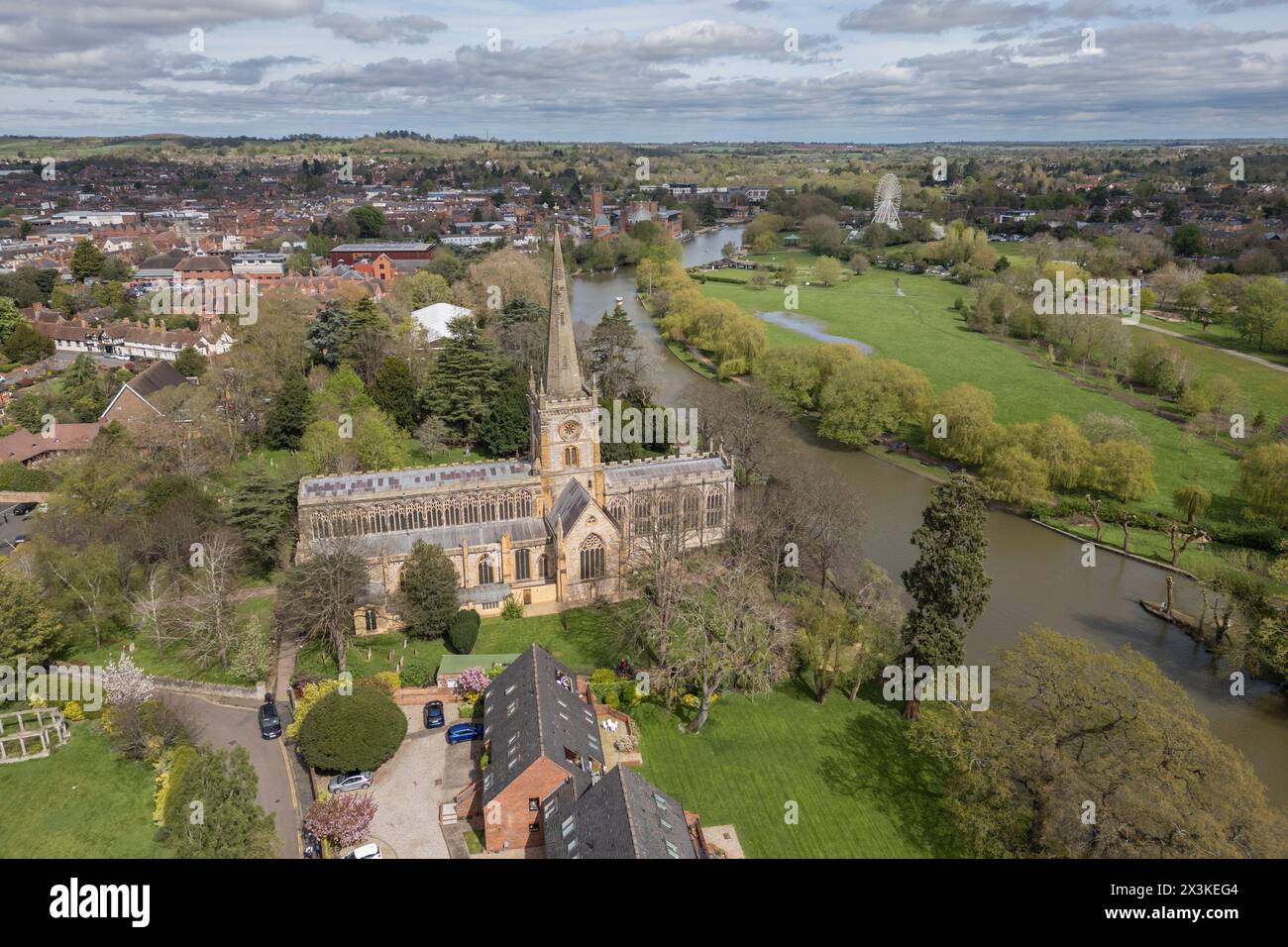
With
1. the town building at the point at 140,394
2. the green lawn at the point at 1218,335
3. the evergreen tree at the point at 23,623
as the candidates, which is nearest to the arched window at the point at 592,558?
the evergreen tree at the point at 23,623

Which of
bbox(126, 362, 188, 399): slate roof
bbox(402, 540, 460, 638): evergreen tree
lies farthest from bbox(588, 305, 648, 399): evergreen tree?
bbox(126, 362, 188, 399): slate roof

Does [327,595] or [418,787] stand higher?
[327,595]

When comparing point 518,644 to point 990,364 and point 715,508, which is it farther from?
point 990,364

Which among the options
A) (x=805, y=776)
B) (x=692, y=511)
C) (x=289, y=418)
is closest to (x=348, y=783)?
(x=805, y=776)

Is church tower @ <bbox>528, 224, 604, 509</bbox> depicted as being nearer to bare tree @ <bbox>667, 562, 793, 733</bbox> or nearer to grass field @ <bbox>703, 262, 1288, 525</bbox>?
bare tree @ <bbox>667, 562, 793, 733</bbox>

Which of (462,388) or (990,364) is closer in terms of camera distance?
(462,388)

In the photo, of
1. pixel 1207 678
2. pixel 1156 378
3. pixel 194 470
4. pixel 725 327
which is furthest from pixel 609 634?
pixel 1156 378

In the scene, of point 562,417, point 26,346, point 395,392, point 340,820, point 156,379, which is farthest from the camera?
point 26,346
